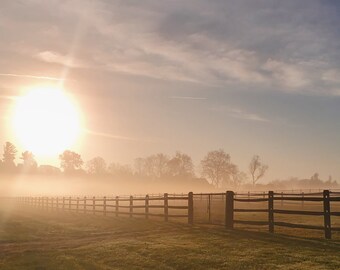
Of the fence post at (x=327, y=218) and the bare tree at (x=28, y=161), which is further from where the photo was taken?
the bare tree at (x=28, y=161)

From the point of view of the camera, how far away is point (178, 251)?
1399 centimetres

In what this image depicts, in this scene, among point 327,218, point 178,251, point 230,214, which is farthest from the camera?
point 230,214

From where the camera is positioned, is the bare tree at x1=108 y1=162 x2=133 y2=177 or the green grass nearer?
the green grass

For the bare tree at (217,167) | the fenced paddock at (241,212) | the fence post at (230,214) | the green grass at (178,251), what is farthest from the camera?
the bare tree at (217,167)

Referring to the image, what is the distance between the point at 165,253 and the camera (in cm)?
1380

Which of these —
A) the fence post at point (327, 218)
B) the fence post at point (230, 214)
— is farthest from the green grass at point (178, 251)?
the fence post at point (230, 214)

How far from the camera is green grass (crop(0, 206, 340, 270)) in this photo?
39.5 feet

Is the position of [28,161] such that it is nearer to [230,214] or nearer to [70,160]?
[70,160]

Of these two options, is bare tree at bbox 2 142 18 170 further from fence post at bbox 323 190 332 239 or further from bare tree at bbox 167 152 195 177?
fence post at bbox 323 190 332 239

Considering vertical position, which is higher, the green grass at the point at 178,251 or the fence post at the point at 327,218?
the fence post at the point at 327,218

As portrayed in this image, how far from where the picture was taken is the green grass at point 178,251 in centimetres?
1204

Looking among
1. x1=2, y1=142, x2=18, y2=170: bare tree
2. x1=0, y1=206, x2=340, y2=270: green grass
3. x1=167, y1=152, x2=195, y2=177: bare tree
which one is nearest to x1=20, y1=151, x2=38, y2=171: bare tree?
x1=2, y1=142, x2=18, y2=170: bare tree

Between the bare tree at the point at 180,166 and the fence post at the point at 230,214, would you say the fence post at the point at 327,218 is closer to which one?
the fence post at the point at 230,214

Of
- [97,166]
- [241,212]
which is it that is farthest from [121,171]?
[241,212]
